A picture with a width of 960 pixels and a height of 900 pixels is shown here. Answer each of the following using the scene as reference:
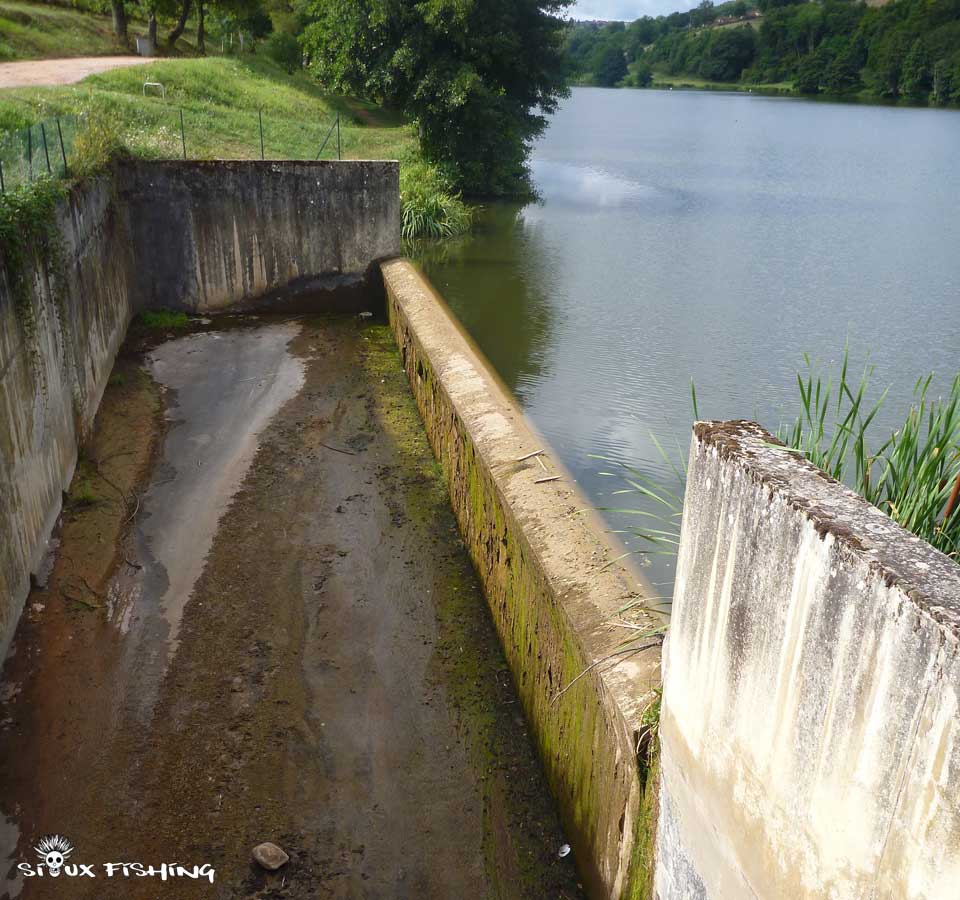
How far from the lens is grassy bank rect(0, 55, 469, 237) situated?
12.5 meters

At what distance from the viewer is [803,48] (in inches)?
2800

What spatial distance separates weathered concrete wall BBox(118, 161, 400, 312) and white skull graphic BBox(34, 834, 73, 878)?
8289mm

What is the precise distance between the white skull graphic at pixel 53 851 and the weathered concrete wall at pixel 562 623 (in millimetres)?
2161

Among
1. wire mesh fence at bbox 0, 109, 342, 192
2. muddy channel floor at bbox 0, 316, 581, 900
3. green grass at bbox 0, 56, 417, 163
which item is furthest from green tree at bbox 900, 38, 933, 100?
muddy channel floor at bbox 0, 316, 581, 900

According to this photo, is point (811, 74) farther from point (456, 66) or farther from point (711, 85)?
point (456, 66)

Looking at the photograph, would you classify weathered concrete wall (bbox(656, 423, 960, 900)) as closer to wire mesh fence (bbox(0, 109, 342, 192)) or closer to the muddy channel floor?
the muddy channel floor

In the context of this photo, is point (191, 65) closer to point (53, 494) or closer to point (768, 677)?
point (53, 494)

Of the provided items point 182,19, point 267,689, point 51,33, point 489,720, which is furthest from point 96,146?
point 182,19

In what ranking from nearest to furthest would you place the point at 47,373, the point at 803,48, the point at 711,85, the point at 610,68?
1. the point at 47,373
2. the point at 803,48
3. the point at 711,85
4. the point at 610,68

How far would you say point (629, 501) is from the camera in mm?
7379

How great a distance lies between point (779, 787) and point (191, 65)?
2087 cm

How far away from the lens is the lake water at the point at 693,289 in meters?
9.12

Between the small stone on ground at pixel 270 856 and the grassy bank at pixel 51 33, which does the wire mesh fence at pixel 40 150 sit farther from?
the grassy bank at pixel 51 33

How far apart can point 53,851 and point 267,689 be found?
1318mm
